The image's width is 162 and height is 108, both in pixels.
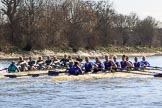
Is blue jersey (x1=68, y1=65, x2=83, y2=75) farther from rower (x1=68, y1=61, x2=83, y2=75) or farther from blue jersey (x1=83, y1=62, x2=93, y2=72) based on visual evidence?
blue jersey (x1=83, y1=62, x2=93, y2=72)

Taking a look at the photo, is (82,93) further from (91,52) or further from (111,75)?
(91,52)

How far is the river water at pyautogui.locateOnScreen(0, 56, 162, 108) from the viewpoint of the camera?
1912 cm

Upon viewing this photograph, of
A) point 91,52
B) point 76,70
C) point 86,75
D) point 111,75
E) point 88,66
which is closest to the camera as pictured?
point 86,75

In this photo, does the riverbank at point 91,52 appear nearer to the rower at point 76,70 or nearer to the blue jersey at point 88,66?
the blue jersey at point 88,66

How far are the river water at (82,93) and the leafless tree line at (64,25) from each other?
41228mm

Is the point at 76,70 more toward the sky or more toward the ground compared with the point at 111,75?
more toward the sky

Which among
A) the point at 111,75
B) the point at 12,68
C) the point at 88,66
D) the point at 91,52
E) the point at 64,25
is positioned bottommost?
the point at 111,75

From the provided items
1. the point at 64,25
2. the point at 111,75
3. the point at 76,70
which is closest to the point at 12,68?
the point at 76,70

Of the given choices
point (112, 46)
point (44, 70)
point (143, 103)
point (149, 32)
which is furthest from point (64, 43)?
point (143, 103)

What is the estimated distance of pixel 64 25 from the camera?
76.1 metres

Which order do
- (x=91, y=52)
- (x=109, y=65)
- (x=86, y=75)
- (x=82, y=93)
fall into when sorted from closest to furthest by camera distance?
(x=82, y=93) < (x=86, y=75) < (x=109, y=65) < (x=91, y=52)

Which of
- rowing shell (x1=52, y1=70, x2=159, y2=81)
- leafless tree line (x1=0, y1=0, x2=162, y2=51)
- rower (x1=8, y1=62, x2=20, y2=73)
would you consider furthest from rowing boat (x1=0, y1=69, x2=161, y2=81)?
leafless tree line (x1=0, y1=0, x2=162, y2=51)

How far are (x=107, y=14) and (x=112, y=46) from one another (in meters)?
6.18

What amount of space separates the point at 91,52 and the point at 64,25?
7.28 meters
